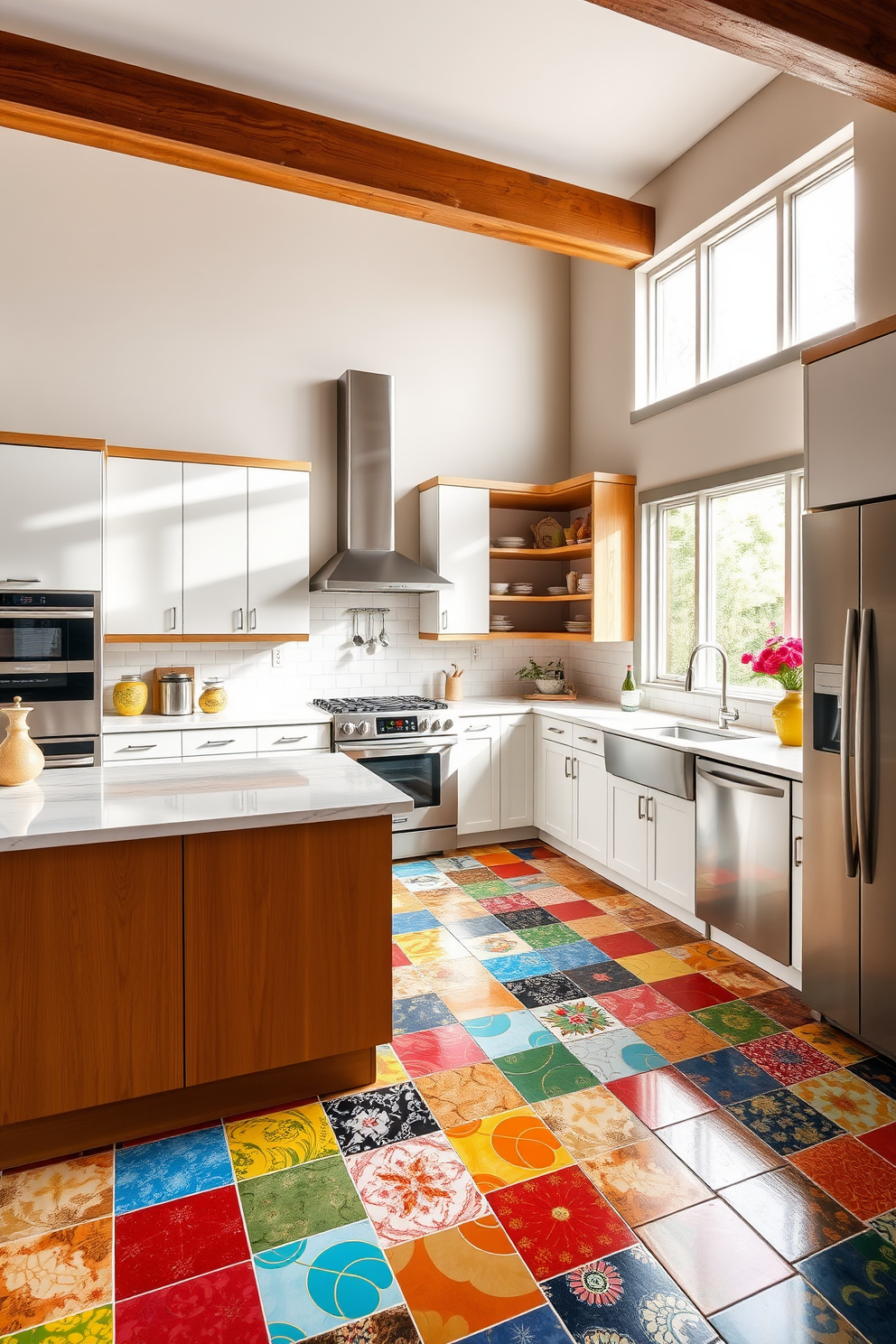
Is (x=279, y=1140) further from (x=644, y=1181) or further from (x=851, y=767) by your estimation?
(x=851, y=767)

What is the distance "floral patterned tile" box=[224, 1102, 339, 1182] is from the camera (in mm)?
2189

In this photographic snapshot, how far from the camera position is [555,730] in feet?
16.3

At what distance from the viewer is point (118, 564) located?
449 centimetres

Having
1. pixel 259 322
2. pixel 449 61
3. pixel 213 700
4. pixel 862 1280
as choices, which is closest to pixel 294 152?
pixel 449 61

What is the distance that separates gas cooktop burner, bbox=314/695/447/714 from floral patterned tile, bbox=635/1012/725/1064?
2362mm

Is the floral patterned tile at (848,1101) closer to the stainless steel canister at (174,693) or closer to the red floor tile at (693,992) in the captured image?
the red floor tile at (693,992)

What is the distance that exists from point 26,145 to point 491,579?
3.83m

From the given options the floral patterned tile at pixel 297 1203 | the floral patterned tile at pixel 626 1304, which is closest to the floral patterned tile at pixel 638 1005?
the floral patterned tile at pixel 626 1304

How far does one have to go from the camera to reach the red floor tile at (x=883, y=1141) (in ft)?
7.25

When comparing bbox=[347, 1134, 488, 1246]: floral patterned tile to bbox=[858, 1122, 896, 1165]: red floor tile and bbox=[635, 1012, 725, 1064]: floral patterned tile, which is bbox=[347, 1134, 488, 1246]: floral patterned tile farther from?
bbox=[858, 1122, 896, 1165]: red floor tile

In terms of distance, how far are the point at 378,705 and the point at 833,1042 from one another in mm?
3021

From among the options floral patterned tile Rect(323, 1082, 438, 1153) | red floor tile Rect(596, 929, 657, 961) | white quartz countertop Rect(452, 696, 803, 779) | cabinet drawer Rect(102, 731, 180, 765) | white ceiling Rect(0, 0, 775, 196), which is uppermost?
white ceiling Rect(0, 0, 775, 196)

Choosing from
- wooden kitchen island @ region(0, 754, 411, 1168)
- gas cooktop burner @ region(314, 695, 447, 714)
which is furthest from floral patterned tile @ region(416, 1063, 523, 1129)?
gas cooktop burner @ region(314, 695, 447, 714)

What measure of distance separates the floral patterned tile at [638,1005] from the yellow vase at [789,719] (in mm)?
1284
